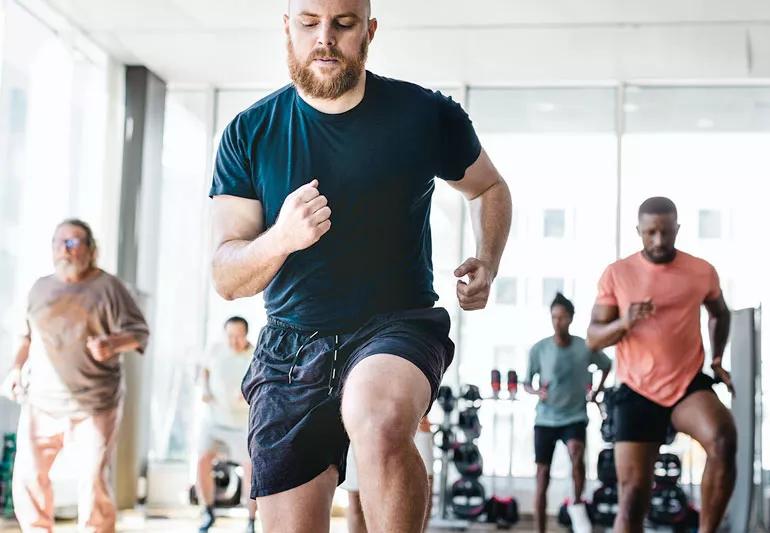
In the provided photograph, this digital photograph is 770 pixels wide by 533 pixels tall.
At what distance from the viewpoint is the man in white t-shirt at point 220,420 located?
6.75m

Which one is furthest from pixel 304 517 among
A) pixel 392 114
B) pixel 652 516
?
pixel 652 516

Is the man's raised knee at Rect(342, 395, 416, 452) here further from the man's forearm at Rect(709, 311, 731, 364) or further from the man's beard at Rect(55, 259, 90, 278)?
the man's beard at Rect(55, 259, 90, 278)

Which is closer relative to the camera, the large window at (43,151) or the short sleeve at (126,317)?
the short sleeve at (126,317)

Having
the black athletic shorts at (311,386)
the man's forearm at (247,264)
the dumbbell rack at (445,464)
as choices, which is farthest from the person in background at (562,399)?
the man's forearm at (247,264)

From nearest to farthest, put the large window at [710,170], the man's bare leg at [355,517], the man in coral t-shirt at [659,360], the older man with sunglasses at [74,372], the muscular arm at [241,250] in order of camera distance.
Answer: the muscular arm at [241,250] < the man's bare leg at [355,517] < the man in coral t-shirt at [659,360] < the older man with sunglasses at [74,372] < the large window at [710,170]

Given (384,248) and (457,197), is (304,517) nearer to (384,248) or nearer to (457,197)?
(384,248)

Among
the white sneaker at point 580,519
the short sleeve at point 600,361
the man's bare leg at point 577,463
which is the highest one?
the short sleeve at point 600,361

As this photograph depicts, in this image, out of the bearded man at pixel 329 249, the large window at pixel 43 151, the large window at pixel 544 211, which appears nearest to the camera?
the bearded man at pixel 329 249

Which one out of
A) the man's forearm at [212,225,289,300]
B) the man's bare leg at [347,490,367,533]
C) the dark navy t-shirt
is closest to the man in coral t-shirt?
the man's bare leg at [347,490,367,533]

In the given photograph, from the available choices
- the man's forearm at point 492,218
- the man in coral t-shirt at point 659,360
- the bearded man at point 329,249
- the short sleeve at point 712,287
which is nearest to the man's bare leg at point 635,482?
the man in coral t-shirt at point 659,360

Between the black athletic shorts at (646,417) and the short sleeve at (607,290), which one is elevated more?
the short sleeve at (607,290)

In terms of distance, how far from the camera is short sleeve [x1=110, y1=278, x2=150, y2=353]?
16.3 ft

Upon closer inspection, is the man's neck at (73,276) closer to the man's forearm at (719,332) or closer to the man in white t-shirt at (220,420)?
the man in white t-shirt at (220,420)

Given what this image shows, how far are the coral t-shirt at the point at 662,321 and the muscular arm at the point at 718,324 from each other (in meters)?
0.05
